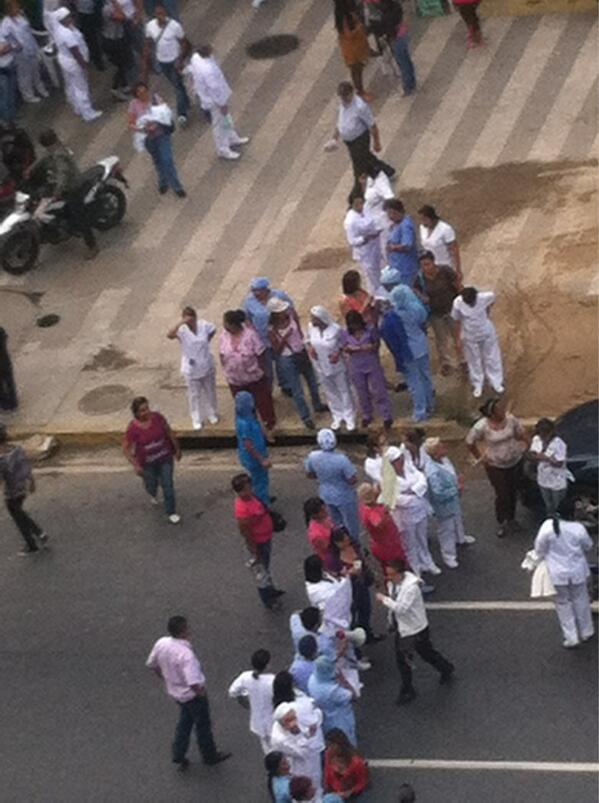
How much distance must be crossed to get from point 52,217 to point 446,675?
9.83 m

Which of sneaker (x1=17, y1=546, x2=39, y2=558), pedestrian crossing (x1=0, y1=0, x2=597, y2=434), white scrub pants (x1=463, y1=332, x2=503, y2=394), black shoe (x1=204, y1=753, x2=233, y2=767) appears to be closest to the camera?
black shoe (x1=204, y1=753, x2=233, y2=767)

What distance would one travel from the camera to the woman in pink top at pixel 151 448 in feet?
66.4

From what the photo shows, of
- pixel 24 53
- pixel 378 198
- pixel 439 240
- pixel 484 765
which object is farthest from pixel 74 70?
pixel 484 765

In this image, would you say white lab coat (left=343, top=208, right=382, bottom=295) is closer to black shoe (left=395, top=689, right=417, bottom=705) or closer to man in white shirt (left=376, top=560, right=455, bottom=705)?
man in white shirt (left=376, top=560, right=455, bottom=705)

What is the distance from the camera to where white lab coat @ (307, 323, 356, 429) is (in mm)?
20859

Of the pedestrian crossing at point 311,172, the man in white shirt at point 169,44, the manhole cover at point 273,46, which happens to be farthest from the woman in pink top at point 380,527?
the manhole cover at point 273,46

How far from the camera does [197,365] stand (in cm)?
2169

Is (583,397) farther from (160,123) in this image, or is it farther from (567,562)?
(160,123)

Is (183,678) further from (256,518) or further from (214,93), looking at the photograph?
(214,93)

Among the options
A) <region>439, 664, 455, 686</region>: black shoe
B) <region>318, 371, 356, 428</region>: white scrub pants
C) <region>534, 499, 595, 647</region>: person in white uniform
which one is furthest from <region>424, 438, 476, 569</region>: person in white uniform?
<region>318, 371, 356, 428</region>: white scrub pants

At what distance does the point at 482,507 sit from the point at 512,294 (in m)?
3.71

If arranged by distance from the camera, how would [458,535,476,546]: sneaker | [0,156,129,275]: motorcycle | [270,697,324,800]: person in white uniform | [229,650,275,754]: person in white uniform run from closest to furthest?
[270,697,324,800]: person in white uniform → [229,650,275,754]: person in white uniform → [458,535,476,546]: sneaker → [0,156,129,275]: motorcycle

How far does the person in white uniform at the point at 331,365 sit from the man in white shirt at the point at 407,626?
12.8 feet

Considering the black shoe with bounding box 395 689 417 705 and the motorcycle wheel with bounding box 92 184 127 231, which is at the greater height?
the black shoe with bounding box 395 689 417 705
